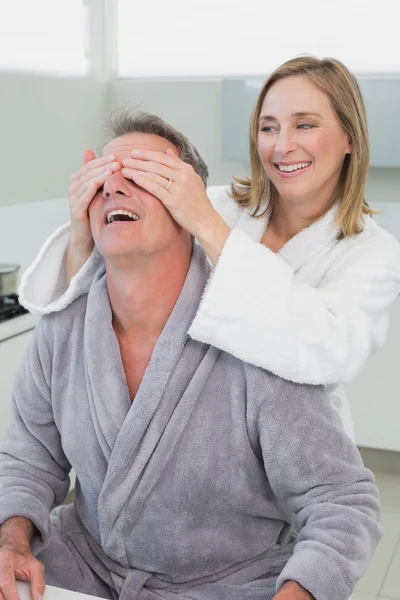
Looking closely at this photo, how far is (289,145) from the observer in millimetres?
1899

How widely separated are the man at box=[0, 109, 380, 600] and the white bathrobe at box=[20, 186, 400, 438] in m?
0.06

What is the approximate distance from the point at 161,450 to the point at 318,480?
282 mm

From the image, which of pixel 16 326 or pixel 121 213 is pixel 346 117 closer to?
pixel 121 213

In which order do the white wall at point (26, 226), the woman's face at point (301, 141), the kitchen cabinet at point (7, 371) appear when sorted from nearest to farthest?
the woman's face at point (301, 141) < the kitchen cabinet at point (7, 371) < the white wall at point (26, 226)

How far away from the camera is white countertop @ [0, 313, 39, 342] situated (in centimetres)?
289

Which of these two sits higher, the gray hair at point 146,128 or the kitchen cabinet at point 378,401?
the gray hair at point 146,128

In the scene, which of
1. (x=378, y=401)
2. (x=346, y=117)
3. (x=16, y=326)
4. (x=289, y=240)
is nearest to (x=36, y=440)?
(x=289, y=240)

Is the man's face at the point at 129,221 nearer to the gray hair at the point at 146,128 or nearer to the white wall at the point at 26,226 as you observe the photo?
the gray hair at the point at 146,128

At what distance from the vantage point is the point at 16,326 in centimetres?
295

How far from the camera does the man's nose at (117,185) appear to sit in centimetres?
149

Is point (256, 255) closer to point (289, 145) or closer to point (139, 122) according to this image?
point (139, 122)

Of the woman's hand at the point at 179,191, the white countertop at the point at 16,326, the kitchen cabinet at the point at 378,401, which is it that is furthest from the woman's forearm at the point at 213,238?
the kitchen cabinet at the point at 378,401

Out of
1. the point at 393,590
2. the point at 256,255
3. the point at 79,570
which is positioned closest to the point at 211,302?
the point at 256,255

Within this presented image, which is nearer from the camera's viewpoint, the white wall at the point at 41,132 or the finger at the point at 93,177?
the finger at the point at 93,177
